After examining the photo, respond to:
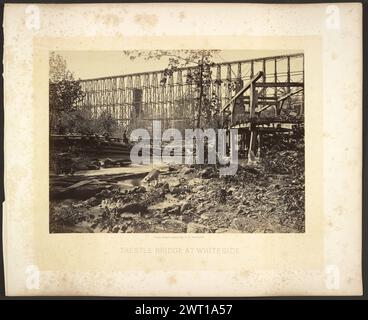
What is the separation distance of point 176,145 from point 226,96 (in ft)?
1.10

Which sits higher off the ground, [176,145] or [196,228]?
[176,145]

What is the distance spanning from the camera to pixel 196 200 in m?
3.33

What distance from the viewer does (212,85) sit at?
332cm

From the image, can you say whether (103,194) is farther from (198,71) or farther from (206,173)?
(198,71)

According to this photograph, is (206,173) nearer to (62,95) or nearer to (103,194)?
(103,194)

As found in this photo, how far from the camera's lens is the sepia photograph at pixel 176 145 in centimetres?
331

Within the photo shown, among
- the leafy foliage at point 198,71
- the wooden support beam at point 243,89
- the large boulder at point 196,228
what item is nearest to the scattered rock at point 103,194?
the large boulder at point 196,228

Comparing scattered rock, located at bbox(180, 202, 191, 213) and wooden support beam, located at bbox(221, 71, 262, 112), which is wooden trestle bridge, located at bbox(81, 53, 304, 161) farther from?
scattered rock, located at bbox(180, 202, 191, 213)

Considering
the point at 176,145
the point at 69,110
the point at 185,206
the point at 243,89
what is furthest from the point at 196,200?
the point at 69,110

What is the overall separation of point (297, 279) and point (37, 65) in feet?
5.27

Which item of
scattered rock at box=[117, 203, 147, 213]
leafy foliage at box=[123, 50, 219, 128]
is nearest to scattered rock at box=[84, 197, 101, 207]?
scattered rock at box=[117, 203, 147, 213]

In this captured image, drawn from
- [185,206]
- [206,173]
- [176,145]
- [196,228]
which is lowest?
[196,228]

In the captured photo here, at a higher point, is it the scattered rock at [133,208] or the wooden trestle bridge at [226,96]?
the wooden trestle bridge at [226,96]

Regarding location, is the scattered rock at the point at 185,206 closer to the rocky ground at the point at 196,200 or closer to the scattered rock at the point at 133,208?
the rocky ground at the point at 196,200
